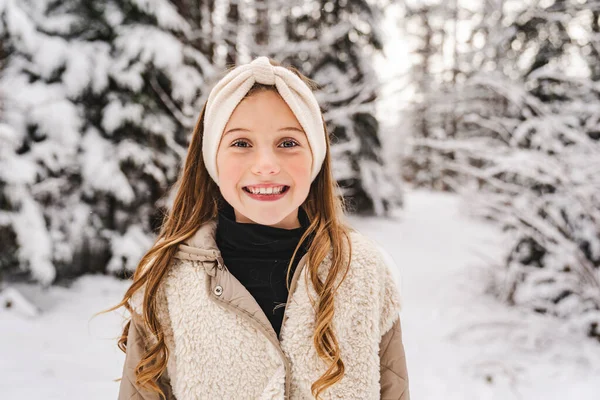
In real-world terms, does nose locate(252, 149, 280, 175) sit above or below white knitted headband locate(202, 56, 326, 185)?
below

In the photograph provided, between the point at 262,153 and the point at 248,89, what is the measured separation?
0.69 feet

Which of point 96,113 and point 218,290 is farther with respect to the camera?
point 96,113

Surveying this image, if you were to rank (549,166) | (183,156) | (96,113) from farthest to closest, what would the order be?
(96,113)
(183,156)
(549,166)

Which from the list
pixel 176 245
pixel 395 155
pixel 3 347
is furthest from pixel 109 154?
pixel 395 155

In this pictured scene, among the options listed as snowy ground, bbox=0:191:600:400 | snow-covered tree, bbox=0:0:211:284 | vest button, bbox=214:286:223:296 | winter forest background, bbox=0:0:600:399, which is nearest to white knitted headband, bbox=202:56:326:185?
vest button, bbox=214:286:223:296

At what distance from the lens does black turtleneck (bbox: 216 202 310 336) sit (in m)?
1.38

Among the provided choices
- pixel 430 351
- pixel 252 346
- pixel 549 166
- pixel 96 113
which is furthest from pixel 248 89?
pixel 96 113

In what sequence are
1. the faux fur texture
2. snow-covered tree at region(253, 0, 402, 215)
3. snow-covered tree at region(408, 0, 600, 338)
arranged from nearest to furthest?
1. the faux fur texture
2. snow-covered tree at region(408, 0, 600, 338)
3. snow-covered tree at region(253, 0, 402, 215)

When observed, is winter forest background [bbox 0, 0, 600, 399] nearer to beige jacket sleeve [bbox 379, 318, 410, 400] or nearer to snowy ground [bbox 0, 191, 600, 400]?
snowy ground [bbox 0, 191, 600, 400]

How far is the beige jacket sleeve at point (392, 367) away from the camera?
1370 millimetres

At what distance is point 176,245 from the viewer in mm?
1399

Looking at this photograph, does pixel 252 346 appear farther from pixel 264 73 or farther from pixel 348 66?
pixel 348 66

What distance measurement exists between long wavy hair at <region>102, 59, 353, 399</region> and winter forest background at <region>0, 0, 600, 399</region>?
1950 mm

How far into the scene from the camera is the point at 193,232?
4.73ft
